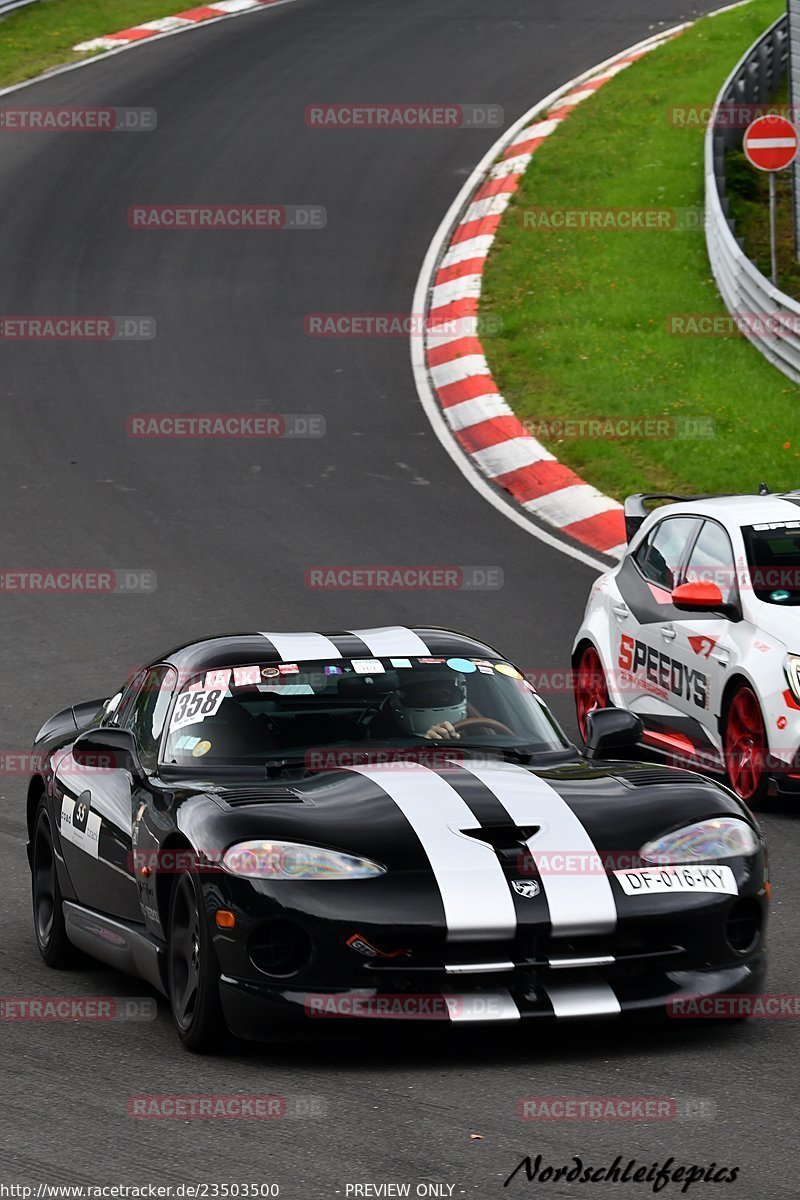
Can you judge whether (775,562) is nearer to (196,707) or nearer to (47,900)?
(196,707)

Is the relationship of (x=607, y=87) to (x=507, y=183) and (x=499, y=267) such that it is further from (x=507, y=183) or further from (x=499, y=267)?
(x=499, y=267)

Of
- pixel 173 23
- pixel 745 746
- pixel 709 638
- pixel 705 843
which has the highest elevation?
pixel 173 23

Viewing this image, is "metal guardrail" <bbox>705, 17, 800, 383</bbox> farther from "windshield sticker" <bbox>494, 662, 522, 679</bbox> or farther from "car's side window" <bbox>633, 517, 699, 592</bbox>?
"windshield sticker" <bbox>494, 662, 522, 679</bbox>

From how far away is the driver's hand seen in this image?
279 inches

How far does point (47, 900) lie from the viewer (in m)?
7.77

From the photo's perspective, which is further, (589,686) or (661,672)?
(589,686)

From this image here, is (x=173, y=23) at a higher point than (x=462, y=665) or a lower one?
higher

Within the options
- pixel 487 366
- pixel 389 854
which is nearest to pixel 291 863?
pixel 389 854

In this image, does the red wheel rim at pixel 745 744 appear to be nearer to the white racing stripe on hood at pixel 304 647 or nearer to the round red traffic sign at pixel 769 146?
the white racing stripe on hood at pixel 304 647

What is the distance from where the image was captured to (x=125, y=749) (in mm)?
7094

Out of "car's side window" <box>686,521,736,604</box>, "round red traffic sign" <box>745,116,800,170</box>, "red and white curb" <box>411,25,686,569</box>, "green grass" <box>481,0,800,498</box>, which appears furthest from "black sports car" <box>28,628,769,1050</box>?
"round red traffic sign" <box>745,116,800,170</box>

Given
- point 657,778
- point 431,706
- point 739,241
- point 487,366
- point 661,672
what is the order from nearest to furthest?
1. point 657,778
2. point 431,706
3. point 661,672
4. point 487,366
5. point 739,241

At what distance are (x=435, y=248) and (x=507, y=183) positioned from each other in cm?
211

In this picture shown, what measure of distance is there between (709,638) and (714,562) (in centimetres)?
48
